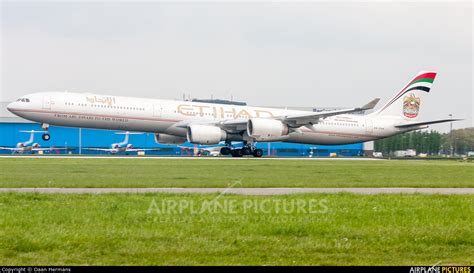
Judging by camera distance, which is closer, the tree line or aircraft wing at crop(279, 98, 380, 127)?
aircraft wing at crop(279, 98, 380, 127)

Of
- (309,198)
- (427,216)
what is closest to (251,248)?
(427,216)

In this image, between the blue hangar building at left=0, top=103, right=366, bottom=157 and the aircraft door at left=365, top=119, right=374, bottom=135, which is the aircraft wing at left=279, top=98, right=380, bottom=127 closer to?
the aircraft door at left=365, top=119, right=374, bottom=135

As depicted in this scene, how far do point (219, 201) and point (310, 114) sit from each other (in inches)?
1473

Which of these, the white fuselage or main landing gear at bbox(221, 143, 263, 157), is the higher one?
the white fuselage

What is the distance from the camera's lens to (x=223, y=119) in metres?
Answer: 55.4

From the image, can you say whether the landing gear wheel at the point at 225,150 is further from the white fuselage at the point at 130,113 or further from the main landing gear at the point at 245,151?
the white fuselage at the point at 130,113

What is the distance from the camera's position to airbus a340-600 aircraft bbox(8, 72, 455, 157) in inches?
1960

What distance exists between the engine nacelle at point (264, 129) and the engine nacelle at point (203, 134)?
242 cm

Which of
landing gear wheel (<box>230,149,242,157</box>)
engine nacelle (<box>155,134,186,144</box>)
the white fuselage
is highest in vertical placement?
the white fuselage

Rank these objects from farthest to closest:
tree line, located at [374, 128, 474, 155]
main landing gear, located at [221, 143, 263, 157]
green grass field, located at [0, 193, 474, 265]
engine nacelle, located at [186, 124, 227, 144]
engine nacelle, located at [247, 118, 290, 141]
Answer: tree line, located at [374, 128, 474, 155] → main landing gear, located at [221, 143, 263, 157] → engine nacelle, located at [247, 118, 290, 141] → engine nacelle, located at [186, 124, 227, 144] → green grass field, located at [0, 193, 474, 265]

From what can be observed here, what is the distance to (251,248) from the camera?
37.4 feet

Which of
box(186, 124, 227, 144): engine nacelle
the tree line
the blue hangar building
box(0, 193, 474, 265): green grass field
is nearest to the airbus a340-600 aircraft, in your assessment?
box(186, 124, 227, 144): engine nacelle

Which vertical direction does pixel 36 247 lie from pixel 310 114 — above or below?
below

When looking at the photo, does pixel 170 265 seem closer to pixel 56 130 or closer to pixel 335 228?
pixel 335 228
